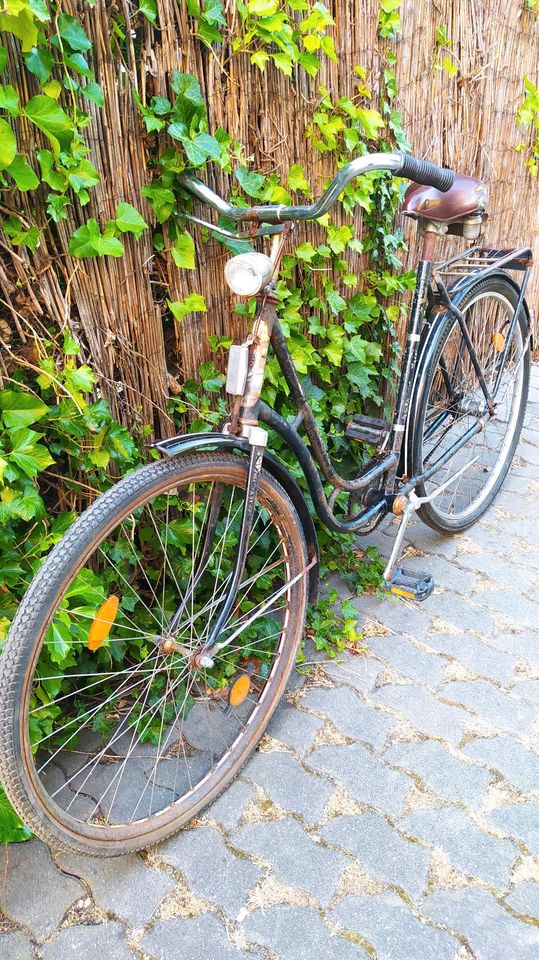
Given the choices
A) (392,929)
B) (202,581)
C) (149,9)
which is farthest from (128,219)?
(392,929)

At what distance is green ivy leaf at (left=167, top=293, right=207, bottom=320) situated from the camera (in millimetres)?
1937

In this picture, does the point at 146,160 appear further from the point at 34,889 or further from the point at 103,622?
the point at 34,889

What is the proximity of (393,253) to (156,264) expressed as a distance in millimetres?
1324

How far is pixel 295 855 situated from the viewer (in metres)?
1.73

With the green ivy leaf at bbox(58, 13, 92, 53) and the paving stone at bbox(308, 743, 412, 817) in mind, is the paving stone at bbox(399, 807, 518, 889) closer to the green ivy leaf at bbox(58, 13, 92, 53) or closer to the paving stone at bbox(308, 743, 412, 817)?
the paving stone at bbox(308, 743, 412, 817)

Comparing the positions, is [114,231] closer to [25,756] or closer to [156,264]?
[156,264]

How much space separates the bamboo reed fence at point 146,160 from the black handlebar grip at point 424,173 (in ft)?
1.63

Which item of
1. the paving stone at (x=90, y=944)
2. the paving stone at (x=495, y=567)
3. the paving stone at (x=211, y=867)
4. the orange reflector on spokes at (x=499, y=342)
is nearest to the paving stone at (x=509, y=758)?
the paving stone at (x=211, y=867)

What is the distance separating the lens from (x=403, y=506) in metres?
2.57

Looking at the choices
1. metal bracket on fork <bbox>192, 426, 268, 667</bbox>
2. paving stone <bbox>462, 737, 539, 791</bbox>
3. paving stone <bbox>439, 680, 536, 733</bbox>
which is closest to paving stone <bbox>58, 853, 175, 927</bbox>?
metal bracket on fork <bbox>192, 426, 268, 667</bbox>

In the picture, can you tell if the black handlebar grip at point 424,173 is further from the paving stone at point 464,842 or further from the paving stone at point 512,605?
the paving stone at point 464,842

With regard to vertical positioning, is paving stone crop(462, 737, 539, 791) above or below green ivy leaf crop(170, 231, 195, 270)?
below

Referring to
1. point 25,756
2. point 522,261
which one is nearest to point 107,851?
point 25,756

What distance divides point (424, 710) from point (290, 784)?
1.68 feet
